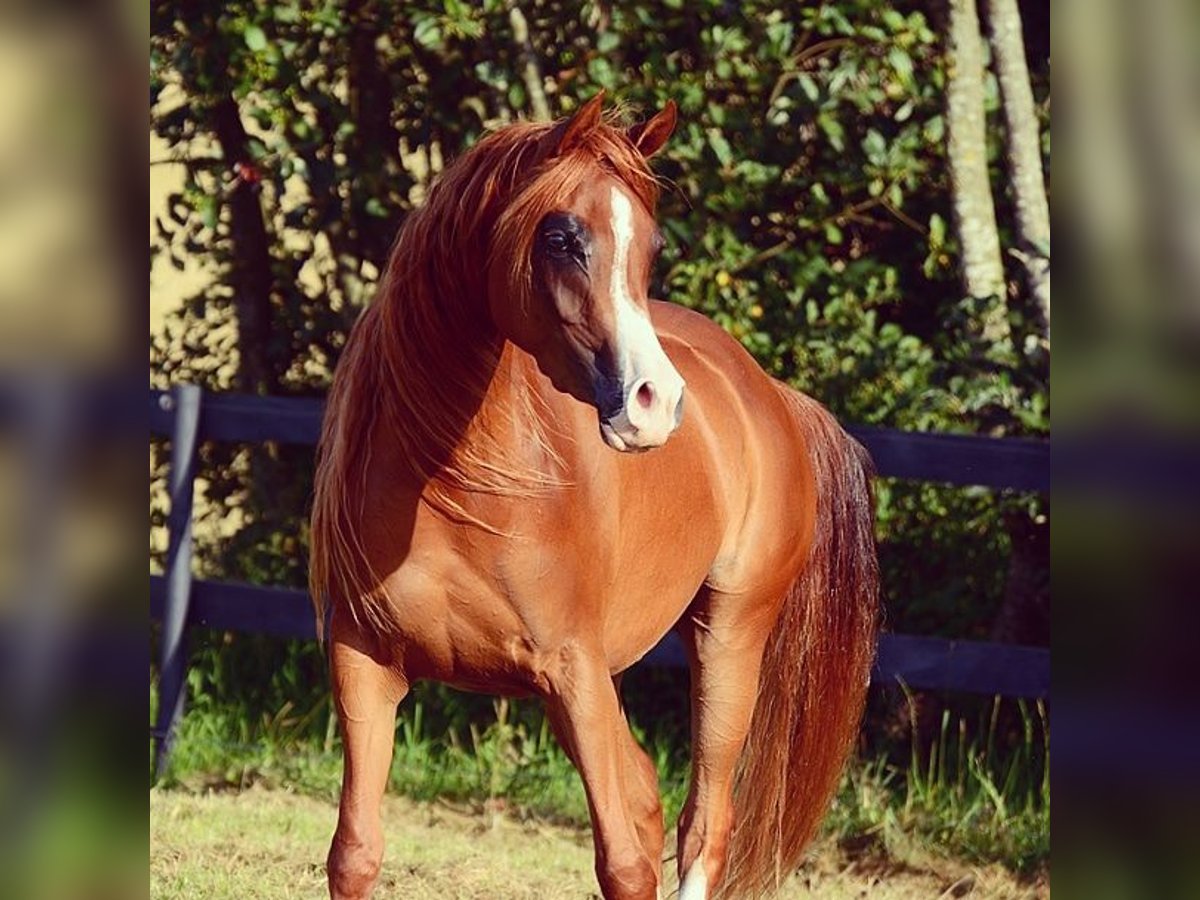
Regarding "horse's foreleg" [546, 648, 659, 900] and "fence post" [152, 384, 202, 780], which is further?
"fence post" [152, 384, 202, 780]

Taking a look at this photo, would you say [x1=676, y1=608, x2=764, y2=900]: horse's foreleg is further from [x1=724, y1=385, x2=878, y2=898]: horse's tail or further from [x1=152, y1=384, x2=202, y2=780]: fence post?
[x1=152, y1=384, x2=202, y2=780]: fence post

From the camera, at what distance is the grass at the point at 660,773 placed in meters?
4.80

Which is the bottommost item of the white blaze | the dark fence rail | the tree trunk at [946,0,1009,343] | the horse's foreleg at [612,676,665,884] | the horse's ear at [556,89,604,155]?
the horse's foreleg at [612,676,665,884]

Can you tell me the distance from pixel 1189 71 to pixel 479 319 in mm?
2108

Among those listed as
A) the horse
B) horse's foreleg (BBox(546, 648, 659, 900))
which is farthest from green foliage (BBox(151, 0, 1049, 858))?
horse's foreleg (BBox(546, 648, 659, 900))

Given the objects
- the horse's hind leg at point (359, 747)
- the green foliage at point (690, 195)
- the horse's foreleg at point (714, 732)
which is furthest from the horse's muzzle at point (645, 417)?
the green foliage at point (690, 195)

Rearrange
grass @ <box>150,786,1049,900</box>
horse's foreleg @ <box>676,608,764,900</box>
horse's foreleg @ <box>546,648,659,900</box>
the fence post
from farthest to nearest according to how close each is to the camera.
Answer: the fence post
grass @ <box>150,786,1049,900</box>
horse's foreleg @ <box>676,608,764,900</box>
horse's foreleg @ <box>546,648,659,900</box>

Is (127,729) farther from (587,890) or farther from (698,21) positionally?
(698,21)

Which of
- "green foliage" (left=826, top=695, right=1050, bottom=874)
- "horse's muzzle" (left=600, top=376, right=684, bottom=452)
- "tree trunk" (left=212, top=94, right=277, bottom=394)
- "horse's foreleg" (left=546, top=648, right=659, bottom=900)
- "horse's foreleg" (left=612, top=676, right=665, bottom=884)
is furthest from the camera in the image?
"tree trunk" (left=212, top=94, right=277, bottom=394)

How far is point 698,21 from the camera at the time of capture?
18.4 ft

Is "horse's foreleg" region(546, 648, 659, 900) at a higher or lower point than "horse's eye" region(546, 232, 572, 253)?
lower

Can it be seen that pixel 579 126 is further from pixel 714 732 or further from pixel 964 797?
pixel 964 797

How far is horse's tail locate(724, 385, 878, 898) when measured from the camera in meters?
3.95

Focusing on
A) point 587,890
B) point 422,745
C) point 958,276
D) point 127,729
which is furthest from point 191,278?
point 127,729
